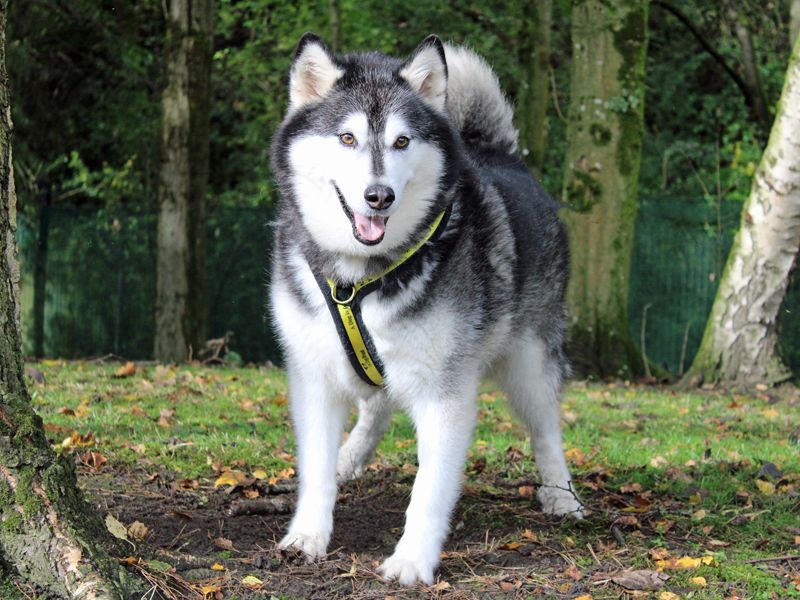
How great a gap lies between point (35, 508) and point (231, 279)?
38.9ft

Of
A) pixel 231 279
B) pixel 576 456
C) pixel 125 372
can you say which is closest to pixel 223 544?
pixel 576 456

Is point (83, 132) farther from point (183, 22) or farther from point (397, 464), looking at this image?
point (397, 464)

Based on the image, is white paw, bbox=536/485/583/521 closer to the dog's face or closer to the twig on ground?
the twig on ground

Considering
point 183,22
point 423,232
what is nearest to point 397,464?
point 423,232

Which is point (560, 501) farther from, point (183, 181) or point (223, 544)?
point (183, 181)

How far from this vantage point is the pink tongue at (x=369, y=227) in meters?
3.76

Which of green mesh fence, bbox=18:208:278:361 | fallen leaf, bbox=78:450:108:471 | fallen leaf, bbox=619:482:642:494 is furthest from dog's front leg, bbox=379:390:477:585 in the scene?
green mesh fence, bbox=18:208:278:361

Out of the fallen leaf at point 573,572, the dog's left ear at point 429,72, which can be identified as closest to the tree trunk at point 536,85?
the dog's left ear at point 429,72

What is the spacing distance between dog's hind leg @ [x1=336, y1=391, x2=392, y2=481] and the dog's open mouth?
155cm

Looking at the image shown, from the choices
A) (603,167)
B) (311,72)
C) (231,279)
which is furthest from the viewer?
(231,279)

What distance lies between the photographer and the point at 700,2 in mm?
18516

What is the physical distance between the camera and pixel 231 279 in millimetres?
14812

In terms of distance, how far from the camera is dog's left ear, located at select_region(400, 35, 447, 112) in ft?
13.2

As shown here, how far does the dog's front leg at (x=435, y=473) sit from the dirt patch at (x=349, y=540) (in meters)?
0.14
